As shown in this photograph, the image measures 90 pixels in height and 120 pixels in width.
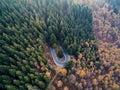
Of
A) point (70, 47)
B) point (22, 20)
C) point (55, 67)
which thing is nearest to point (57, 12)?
point (22, 20)

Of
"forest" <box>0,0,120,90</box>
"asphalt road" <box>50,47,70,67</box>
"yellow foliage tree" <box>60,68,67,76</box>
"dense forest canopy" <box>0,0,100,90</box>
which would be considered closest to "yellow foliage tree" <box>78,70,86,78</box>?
"forest" <box>0,0,120,90</box>

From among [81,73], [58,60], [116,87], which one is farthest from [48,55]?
[116,87]

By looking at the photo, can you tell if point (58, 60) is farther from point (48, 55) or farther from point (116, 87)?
point (116, 87)

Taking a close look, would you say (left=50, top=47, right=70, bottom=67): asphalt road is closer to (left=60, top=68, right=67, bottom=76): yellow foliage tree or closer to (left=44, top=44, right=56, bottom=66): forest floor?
(left=44, top=44, right=56, bottom=66): forest floor

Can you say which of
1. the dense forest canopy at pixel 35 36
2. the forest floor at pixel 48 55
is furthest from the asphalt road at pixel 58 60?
the dense forest canopy at pixel 35 36

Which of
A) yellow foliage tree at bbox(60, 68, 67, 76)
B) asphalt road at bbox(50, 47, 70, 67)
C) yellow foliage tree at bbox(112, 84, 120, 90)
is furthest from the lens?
yellow foliage tree at bbox(112, 84, 120, 90)

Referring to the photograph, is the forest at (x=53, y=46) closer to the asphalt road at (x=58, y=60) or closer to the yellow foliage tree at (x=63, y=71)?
the yellow foliage tree at (x=63, y=71)

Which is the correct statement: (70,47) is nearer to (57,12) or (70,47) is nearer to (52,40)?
(52,40)
